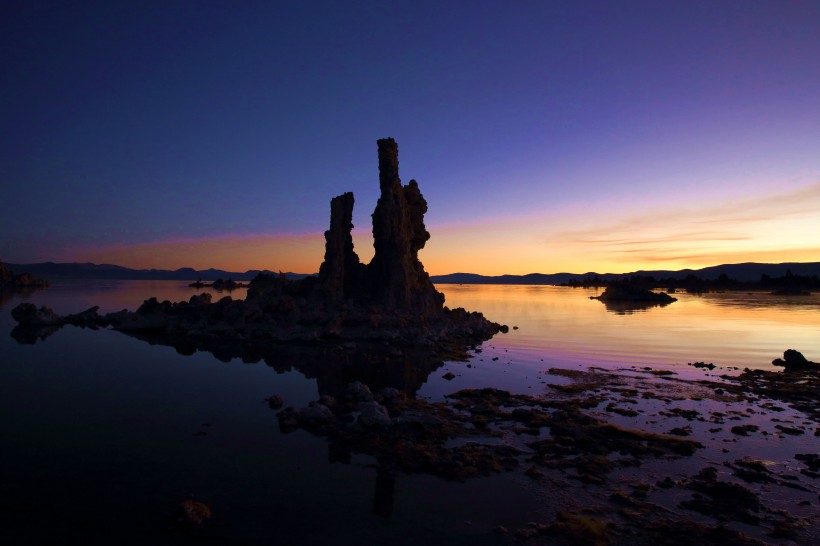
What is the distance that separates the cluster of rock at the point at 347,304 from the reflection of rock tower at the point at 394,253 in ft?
0.29

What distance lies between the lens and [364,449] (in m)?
11.8

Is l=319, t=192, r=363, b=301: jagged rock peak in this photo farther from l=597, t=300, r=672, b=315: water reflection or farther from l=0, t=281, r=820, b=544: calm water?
l=597, t=300, r=672, b=315: water reflection

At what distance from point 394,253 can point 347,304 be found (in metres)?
6.12

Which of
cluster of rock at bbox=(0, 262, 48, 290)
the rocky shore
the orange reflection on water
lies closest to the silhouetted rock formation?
the orange reflection on water

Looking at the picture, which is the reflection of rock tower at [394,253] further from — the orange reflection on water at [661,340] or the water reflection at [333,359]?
the water reflection at [333,359]

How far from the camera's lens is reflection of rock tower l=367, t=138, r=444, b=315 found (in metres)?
39.4

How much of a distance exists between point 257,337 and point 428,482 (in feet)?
81.6

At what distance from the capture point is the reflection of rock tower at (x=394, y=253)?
3944 cm

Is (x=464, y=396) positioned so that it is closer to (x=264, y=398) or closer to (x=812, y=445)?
(x=264, y=398)

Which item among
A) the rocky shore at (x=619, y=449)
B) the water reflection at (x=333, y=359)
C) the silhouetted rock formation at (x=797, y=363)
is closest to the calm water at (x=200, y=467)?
the water reflection at (x=333, y=359)

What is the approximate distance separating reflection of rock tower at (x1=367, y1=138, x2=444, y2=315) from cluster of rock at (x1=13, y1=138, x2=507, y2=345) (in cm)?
9

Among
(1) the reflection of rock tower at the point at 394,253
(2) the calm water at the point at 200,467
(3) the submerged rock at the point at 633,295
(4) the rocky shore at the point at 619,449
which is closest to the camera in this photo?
(2) the calm water at the point at 200,467

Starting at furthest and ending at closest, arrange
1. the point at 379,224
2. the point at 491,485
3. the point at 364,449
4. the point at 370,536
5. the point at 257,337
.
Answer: the point at 379,224, the point at 257,337, the point at 364,449, the point at 491,485, the point at 370,536

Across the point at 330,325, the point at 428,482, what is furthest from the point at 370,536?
the point at 330,325
